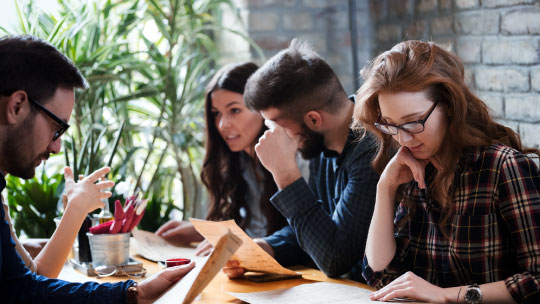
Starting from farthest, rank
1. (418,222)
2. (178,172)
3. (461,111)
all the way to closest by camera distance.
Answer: (178,172)
(418,222)
(461,111)

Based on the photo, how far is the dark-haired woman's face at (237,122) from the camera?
2.69 m

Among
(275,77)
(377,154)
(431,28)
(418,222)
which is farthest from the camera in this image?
(431,28)

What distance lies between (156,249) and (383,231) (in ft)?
2.86

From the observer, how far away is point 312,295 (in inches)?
64.2

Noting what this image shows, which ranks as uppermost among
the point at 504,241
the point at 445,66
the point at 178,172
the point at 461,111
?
the point at 445,66

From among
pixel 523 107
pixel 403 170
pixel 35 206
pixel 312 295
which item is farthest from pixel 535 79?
pixel 35 206

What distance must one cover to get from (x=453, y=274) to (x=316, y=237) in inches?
16.4

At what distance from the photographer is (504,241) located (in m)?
1.59

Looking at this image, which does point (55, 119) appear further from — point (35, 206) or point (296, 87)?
point (35, 206)

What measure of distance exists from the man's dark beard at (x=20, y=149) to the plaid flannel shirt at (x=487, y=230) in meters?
0.91

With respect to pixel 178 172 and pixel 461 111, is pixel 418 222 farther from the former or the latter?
pixel 178 172

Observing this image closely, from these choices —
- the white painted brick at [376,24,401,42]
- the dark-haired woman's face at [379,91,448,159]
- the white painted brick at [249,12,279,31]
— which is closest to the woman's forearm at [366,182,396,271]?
the dark-haired woman's face at [379,91,448,159]

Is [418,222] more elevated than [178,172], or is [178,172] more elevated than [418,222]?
[418,222]

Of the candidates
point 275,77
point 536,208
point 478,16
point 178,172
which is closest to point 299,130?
point 275,77
